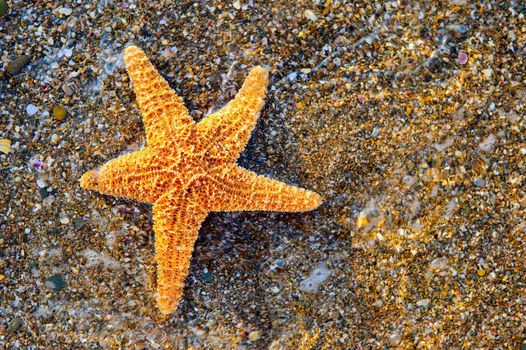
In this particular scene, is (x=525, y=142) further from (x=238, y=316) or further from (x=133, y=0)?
(x=133, y=0)

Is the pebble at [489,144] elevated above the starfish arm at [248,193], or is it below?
above

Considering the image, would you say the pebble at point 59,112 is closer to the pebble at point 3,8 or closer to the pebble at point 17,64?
the pebble at point 17,64

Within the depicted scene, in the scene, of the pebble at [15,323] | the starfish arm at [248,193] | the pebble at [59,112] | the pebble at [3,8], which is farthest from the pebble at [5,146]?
the starfish arm at [248,193]

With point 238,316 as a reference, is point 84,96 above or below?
above

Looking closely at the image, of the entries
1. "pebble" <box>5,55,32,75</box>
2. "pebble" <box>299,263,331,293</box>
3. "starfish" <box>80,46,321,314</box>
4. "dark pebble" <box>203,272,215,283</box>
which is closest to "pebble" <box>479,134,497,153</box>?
"starfish" <box>80,46,321,314</box>

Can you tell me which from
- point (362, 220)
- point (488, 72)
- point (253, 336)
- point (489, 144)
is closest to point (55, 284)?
point (253, 336)

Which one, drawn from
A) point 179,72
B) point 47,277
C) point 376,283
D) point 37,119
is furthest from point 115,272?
point 376,283

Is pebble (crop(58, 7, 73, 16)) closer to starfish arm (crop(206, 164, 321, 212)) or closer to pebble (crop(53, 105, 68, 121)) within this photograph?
pebble (crop(53, 105, 68, 121))
